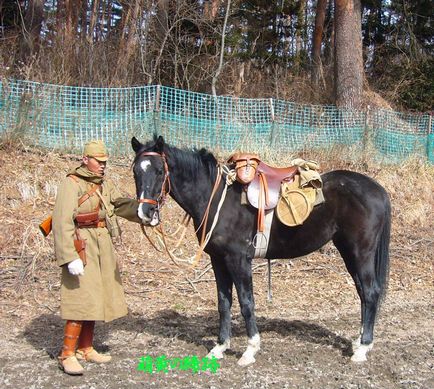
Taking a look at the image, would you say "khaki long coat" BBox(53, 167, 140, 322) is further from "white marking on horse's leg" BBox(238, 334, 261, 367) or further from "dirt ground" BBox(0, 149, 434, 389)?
"white marking on horse's leg" BBox(238, 334, 261, 367)

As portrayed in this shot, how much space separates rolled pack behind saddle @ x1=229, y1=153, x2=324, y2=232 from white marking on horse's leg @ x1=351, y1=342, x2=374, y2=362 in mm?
1267

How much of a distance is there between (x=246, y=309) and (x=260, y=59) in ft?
47.0

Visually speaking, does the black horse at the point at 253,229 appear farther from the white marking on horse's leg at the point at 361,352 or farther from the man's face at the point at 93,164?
the man's face at the point at 93,164

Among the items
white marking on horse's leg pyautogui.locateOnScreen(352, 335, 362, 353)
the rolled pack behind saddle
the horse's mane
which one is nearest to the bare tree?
the horse's mane

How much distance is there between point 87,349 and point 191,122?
621cm

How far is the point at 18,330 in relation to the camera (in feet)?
16.8

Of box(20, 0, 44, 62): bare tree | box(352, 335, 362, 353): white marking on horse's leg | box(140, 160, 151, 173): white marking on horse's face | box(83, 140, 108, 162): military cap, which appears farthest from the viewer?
box(20, 0, 44, 62): bare tree

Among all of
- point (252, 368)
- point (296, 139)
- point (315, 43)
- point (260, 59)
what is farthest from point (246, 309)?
point (315, 43)

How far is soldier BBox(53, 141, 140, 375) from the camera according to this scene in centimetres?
396

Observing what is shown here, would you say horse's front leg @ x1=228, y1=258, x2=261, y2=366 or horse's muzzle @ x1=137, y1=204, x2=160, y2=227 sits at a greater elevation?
horse's muzzle @ x1=137, y1=204, x2=160, y2=227

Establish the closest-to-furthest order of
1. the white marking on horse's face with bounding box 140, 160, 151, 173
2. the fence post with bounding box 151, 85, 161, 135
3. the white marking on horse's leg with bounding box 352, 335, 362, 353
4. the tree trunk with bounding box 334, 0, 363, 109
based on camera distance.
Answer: the white marking on horse's face with bounding box 140, 160, 151, 173
the white marking on horse's leg with bounding box 352, 335, 362, 353
the fence post with bounding box 151, 85, 161, 135
the tree trunk with bounding box 334, 0, 363, 109

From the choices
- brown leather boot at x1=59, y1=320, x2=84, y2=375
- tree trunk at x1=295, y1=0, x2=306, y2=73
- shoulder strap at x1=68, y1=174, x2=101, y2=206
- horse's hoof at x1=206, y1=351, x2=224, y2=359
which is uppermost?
tree trunk at x1=295, y1=0, x2=306, y2=73

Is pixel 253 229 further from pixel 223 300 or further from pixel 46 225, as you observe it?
pixel 46 225

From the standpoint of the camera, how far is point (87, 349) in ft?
14.2
